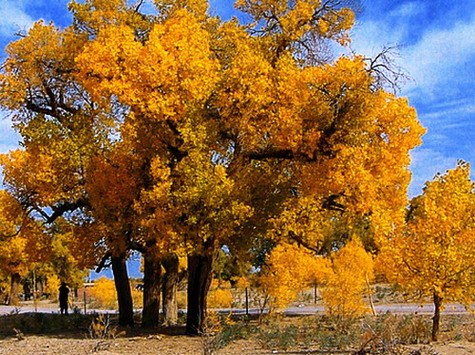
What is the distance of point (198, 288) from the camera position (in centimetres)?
1792

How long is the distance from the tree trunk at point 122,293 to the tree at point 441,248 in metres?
10.9

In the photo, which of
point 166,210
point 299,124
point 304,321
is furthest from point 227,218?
point 304,321

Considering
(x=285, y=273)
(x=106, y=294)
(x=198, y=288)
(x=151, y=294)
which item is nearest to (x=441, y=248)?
(x=198, y=288)

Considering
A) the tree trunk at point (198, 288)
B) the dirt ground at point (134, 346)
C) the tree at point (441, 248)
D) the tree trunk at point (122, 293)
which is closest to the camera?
the dirt ground at point (134, 346)

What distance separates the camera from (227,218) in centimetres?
1516

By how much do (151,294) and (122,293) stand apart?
109cm

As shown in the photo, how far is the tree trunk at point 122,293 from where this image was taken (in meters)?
21.3

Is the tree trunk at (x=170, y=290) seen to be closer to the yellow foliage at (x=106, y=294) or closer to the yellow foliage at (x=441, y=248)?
the yellow foliage at (x=441, y=248)

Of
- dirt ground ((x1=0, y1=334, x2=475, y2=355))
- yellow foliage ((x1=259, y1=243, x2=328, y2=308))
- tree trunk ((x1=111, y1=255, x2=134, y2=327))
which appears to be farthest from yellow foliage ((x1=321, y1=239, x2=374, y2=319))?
tree trunk ((x1=111, y1=255, x2=134, y2=327))

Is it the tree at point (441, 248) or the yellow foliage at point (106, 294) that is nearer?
the tree at point (441, 248)

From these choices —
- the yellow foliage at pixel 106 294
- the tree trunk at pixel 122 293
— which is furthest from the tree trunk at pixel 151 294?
the yellow foliage at pixel 106 294

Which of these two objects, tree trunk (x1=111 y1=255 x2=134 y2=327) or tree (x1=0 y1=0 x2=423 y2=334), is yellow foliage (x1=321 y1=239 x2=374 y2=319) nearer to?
tree (x1=0 y1=0 x2=423 y2=334)

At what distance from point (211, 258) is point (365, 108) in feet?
21.3

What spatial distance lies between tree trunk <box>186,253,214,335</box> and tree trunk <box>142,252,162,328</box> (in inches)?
144
